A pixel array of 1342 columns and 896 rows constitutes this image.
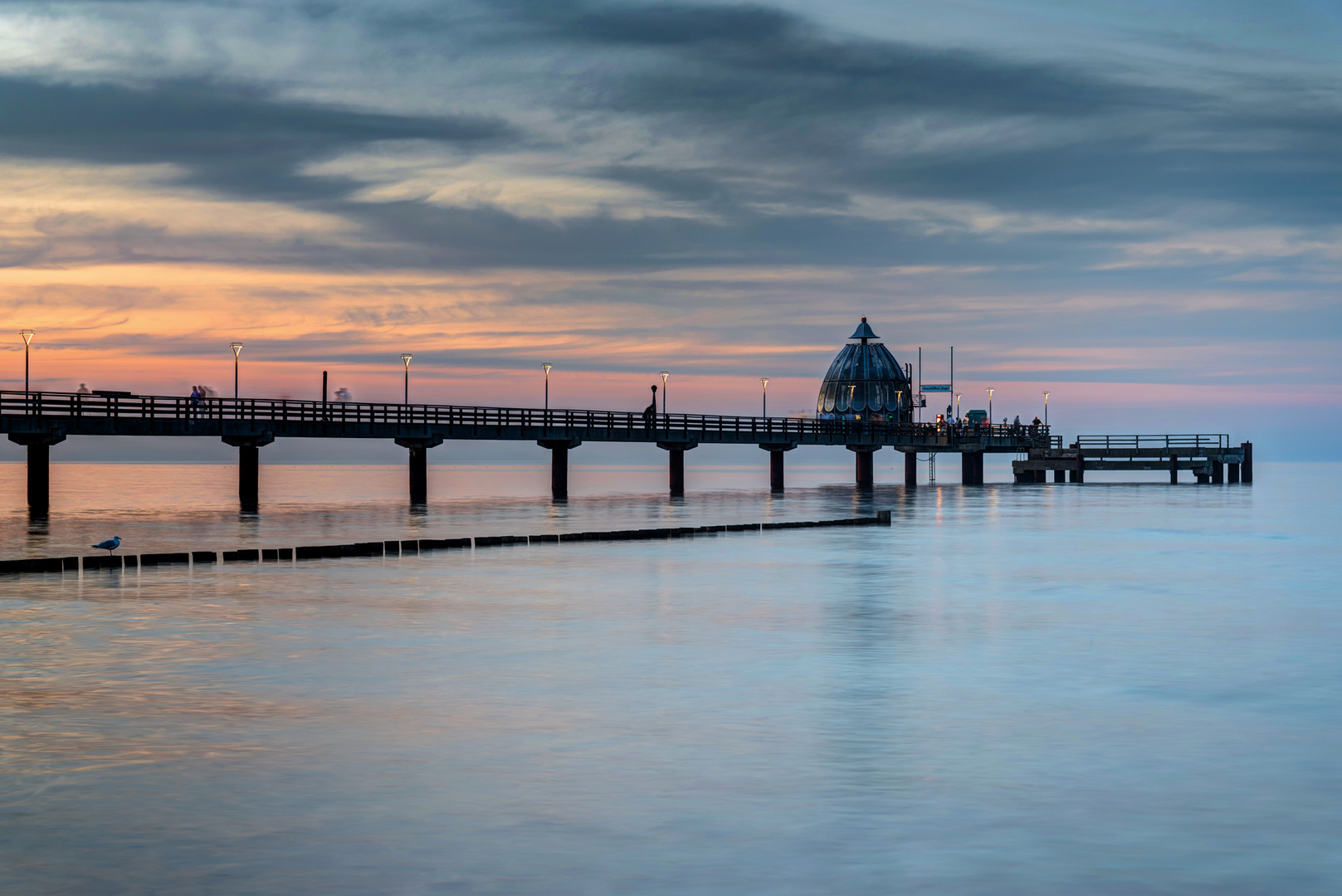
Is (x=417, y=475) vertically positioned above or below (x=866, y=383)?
below

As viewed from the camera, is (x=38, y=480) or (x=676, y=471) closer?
(x=38, y=480)

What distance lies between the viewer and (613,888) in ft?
31.7

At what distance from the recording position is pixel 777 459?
315 feet

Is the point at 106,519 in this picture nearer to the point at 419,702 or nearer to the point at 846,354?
the point at 419,702

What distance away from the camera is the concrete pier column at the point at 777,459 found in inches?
3676

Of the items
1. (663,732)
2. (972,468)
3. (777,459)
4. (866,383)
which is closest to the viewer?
(663,732)

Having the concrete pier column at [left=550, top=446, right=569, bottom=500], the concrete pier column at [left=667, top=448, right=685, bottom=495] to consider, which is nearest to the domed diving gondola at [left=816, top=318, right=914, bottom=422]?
the concrete pier column at [left=667, top=448, right=685, bottom=495]

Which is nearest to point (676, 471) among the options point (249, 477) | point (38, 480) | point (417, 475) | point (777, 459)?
point (777, 459)

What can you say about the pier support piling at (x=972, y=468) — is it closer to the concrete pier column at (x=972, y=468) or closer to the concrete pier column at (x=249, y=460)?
the concrete pier column at (x=972, y=468)

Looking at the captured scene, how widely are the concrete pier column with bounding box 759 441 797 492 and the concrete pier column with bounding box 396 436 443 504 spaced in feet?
82.4

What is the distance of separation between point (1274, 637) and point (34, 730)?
19.8 m

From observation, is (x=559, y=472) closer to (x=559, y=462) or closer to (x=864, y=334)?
(x=559, y=462)

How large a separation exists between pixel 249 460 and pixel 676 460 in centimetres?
2876

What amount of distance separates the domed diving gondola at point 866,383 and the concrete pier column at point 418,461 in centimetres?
7569
